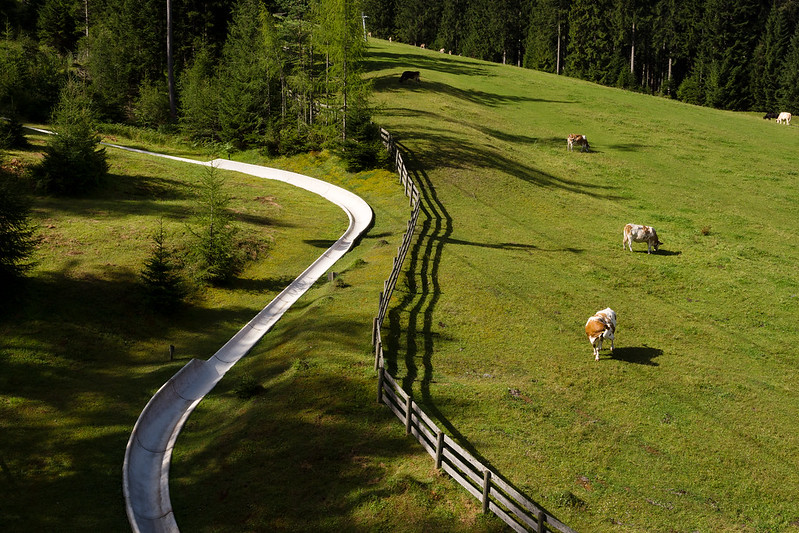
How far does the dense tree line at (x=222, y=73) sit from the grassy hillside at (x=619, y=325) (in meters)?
7.71

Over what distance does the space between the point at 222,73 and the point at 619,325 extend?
4975cm

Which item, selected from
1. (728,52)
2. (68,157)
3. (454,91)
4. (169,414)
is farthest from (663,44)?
(169,414)

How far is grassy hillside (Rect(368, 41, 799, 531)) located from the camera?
1481 cm

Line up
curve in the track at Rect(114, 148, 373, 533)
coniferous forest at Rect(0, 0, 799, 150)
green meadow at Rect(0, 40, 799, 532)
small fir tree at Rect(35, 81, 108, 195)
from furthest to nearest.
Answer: coniferous forest at Rect(0, 0, 799, 150) → small fir tree at Rect(35, 81, 108, 195) → curve in the track at Rect(114, 148, 373, 533) → green meadow at Rect(0, 40, 799, 532)

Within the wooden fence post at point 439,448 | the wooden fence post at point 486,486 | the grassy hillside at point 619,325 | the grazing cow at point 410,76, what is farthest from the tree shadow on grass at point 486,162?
the wooden fence post at point 486,486

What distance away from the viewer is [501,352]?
20875 millimetres

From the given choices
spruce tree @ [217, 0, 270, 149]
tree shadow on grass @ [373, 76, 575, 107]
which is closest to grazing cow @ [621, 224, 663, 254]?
spruce tree @ [217, 0, 270, 149]

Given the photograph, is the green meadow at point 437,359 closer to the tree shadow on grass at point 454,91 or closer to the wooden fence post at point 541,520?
the wooden fence post at point 541,520

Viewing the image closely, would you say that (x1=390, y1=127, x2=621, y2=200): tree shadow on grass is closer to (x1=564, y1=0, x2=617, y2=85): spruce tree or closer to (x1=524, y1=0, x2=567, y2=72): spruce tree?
(x1=564, y1=0, x2=617, y2=85): spruce tree

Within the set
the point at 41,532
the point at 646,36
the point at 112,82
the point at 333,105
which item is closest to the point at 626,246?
the point at 333,105

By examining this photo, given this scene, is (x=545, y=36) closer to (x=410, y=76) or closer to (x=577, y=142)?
(x=410, y=76)

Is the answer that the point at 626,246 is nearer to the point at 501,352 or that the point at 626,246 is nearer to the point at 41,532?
the point at 501,352

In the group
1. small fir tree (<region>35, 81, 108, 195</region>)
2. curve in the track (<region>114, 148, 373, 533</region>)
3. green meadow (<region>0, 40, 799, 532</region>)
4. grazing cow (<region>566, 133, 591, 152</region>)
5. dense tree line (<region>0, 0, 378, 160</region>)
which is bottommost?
curve in the track (<region>114, 148, 373, 533</region>)

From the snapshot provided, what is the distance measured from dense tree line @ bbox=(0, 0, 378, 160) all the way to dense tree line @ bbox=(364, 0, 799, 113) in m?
59.2
